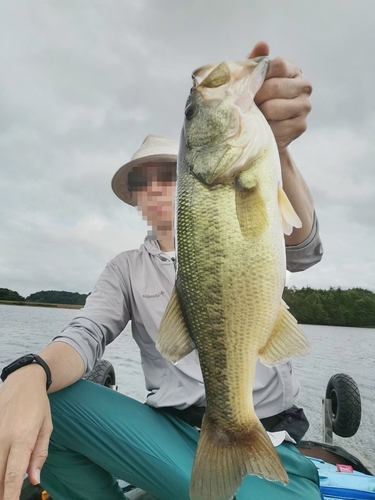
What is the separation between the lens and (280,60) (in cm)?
150

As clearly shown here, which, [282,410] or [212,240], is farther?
[282,410]

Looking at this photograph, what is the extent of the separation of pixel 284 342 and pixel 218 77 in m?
1.04

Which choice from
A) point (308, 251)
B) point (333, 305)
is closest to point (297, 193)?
point (308, 251)

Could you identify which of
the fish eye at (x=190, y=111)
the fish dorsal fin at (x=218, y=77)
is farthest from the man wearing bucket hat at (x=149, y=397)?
the fish eye at (x=190, y=111)

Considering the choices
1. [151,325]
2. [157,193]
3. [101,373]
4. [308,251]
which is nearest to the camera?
[308,251]

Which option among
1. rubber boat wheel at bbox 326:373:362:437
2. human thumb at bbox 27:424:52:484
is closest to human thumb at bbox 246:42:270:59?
human thumb at bbox 27:424:52:484

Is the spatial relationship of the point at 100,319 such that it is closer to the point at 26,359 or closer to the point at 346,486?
the point at 26,359

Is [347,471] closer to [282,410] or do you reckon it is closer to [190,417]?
[282,410]

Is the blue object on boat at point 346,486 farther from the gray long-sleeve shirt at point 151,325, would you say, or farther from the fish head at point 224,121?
the fish head at point 224,121

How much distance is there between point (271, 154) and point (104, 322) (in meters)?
1.51

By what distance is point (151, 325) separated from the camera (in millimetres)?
2584

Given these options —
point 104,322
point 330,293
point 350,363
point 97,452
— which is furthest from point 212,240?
point 330,293

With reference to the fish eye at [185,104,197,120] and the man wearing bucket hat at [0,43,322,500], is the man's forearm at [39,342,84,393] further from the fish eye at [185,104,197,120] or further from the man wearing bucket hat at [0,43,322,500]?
the fish eye at [185,104,197,120]

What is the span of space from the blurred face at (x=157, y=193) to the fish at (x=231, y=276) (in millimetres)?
1079
